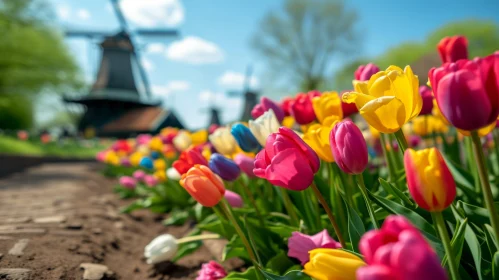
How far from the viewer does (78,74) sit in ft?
78.3

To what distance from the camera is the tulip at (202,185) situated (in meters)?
1.26

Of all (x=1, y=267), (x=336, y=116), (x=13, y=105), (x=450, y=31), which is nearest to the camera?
(x=336, y=116)

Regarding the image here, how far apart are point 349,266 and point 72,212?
319 centimetres

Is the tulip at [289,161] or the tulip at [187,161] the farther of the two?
the tulip at [187,161]

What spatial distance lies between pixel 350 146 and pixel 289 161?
0.16m

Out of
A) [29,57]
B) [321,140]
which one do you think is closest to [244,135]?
[321,140]

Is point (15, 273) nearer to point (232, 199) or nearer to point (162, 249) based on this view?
point (162, 249)

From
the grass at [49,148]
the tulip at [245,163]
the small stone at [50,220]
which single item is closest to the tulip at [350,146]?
the tulip at [245,163]

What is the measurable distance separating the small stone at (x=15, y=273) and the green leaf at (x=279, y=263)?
1.04 m

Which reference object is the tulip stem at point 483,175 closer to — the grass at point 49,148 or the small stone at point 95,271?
the small stone at point 95,271

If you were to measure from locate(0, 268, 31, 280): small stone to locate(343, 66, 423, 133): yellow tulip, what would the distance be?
156 centimetres

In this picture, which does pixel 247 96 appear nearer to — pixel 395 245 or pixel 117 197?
pixel 117 197

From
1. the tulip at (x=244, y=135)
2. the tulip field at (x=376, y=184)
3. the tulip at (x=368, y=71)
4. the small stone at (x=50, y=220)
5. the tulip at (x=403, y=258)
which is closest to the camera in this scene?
the tulip at (x=403, y=258)

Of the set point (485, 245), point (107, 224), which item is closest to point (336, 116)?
point (485, 245)
